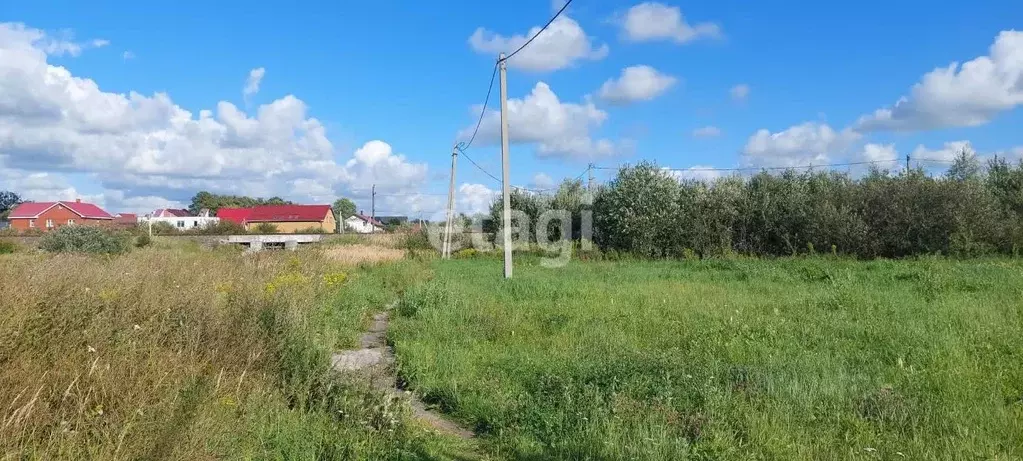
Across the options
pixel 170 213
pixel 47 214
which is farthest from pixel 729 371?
pixel 170 213

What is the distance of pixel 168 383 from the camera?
414cm

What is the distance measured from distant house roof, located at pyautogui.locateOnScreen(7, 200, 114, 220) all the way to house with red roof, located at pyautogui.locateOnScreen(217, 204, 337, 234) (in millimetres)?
12939

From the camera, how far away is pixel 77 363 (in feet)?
13.4

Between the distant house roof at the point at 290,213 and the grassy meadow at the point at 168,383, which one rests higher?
the distant house roof at the point at 290,213

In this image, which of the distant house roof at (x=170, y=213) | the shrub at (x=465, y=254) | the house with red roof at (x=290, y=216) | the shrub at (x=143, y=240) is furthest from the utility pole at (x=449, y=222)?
the distant house roof at (x=170, y=213)

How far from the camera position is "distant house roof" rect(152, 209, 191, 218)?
77812mm

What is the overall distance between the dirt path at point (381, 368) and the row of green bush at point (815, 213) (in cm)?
1851

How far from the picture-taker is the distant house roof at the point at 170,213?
255 feet

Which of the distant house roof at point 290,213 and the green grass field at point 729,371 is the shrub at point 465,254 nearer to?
the green grass field at point 729,371

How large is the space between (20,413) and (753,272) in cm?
1495

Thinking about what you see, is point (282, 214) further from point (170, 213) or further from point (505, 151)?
point (505, 151)

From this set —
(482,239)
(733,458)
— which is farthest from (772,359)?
(482,239)

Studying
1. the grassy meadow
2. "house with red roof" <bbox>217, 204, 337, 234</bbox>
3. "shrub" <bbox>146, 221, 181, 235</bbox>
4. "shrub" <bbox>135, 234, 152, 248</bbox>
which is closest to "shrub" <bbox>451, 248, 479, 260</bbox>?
"shrub" <bbox>135, 234, 152, 248</bbox>

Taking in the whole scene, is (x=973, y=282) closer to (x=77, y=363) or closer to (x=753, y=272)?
(x=753, y=272)
